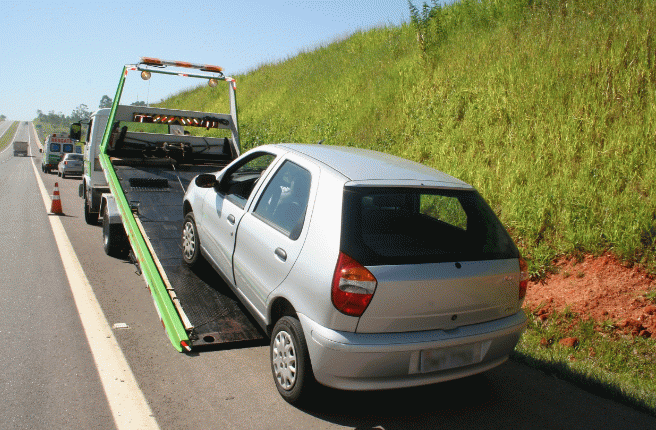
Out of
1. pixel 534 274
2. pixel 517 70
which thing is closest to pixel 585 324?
pixel 534 274

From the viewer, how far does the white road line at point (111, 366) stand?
136 inches

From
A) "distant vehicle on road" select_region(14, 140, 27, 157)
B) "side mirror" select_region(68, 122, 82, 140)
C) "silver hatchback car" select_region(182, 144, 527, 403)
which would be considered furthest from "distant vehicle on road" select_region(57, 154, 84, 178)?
"distant vehicle on road" select_region(14, 140, 27, 157)

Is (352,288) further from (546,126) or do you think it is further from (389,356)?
(546,126)

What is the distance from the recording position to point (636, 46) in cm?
859

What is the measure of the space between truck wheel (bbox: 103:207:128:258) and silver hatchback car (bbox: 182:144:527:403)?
4.08 metres

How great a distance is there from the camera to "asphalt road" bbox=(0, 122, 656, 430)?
3.54 metres

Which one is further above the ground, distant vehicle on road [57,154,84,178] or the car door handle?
the car door handle

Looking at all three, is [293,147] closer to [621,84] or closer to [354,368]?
[354,368]

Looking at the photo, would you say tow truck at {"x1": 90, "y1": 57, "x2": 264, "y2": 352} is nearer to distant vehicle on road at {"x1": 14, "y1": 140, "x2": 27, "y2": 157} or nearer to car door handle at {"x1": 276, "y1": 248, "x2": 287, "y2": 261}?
car door handle at {"x1": 276, "y1": 248, "x2": 287, "y2": 261}

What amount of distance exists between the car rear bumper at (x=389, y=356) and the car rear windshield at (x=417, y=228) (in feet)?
1.56

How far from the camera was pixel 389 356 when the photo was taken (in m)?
3.23

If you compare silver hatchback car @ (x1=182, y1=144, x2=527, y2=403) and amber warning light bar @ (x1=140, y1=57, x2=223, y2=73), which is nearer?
silver hatchback car @ (x1=182, y1=144, x2=527, y2=403)

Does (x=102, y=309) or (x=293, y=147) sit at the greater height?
(x=293, y=147)

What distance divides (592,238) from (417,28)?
34.5 feet
